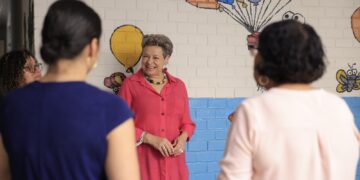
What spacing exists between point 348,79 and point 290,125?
2.84m

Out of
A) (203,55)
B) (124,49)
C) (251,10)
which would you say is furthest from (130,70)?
(251,10)

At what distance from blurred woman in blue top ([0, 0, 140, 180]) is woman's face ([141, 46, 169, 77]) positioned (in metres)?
1.65

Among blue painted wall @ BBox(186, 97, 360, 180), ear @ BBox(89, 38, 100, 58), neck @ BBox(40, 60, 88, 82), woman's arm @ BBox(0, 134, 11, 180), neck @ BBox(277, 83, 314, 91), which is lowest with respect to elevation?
blue painted wall @ BBox(186, 97, 360, 180)

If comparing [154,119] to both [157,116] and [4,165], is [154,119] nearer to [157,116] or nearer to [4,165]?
[157,116]

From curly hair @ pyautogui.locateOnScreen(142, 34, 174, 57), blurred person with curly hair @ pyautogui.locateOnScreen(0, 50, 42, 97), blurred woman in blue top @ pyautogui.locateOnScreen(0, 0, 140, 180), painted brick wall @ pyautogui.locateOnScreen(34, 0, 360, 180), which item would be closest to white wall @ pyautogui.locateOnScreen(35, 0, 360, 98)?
painted brick wall @ pyautogui.locateOnScreen(34, 0, 360, 180)

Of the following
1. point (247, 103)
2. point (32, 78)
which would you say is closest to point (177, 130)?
point (32, 78)

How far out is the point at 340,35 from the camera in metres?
3.81

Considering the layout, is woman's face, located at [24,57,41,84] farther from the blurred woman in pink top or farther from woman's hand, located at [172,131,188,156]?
the blurred woman in pink top

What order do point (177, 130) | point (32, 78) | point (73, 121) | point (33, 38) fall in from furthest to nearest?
point (33, 38), point (177, 130), point (32, 78), point (73, 121)

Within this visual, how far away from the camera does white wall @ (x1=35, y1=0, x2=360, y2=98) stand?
10.8 ft

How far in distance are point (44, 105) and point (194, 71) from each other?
2.37 m

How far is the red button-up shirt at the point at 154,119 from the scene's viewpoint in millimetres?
2838

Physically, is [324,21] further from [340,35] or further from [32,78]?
[32,78]

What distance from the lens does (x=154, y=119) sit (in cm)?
284
